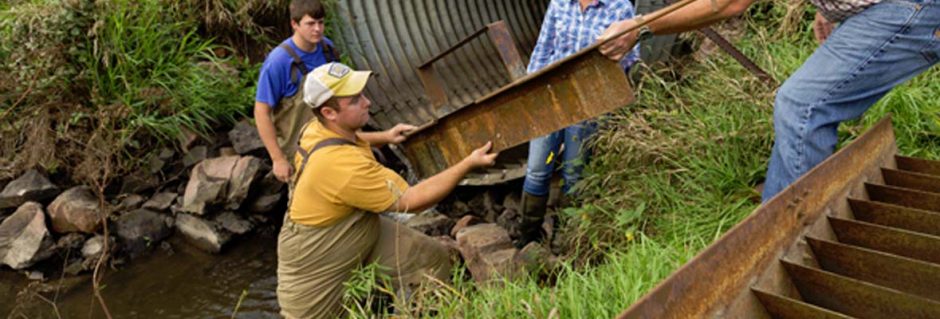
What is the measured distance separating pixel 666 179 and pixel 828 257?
1.61 meters

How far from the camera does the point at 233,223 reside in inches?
226

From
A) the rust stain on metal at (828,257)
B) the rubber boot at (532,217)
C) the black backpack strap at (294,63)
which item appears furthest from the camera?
the black backpack strap at (294,63)

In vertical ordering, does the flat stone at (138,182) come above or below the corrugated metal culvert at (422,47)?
below

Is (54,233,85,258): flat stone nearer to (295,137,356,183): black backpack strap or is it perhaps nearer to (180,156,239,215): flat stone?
(180,156,239,215): flat stone

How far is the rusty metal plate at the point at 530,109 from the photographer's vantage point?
3109mm

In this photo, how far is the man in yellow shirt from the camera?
11.3 feet

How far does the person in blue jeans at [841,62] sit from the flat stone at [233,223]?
3.87 m

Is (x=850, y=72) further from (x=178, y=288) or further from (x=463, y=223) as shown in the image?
A: (x=178, y=288)

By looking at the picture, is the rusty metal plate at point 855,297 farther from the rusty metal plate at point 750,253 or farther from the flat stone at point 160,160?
the flat stone at point 160,160

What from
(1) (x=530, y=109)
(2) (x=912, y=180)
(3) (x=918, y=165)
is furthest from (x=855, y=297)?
(1) (x=530, y=109)

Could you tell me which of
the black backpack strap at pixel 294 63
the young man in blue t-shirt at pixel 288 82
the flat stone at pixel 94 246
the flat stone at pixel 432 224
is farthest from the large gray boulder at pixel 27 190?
the flat stone at pixel 432 224

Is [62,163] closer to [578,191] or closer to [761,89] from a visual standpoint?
[578,191]

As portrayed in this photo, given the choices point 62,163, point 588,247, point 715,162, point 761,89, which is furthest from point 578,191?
point 62,163

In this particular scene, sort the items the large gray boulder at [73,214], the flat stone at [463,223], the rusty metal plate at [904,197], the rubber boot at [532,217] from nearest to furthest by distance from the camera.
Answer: the rusty metal plate at [904,197] < the rubber boot at [532,217] < the flat stone at [463,223] < the large gray boulder at [73,214]
